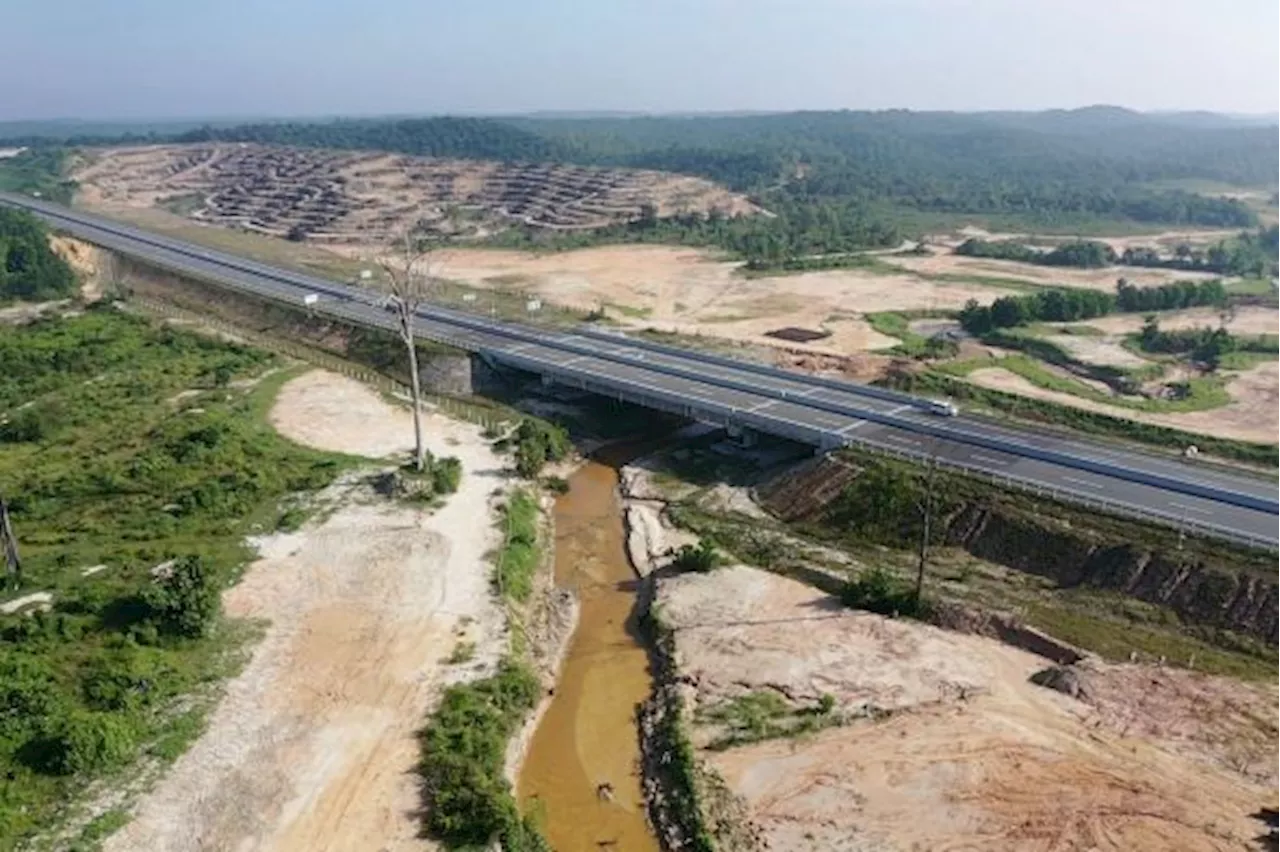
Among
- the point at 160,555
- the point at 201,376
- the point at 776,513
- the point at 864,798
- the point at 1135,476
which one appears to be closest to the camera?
the point at 864,798

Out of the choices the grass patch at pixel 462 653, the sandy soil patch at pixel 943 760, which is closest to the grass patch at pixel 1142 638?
the sandy soil patch at pixel 943 760

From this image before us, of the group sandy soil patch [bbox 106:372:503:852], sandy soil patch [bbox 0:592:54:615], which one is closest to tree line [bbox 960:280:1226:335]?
sandy soil patch [bbox 106:372:503:852]

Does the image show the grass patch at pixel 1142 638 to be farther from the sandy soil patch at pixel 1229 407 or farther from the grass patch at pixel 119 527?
the grass patch at pixel 119 527

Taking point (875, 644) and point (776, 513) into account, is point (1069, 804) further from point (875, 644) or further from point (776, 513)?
point (776, 513)

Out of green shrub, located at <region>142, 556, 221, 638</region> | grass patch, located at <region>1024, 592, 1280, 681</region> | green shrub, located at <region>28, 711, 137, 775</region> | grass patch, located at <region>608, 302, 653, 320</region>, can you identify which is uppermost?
grass patch, located at <region>608, 302, 653, 320</region>

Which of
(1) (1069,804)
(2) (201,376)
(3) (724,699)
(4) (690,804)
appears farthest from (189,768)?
(2) (201,376)

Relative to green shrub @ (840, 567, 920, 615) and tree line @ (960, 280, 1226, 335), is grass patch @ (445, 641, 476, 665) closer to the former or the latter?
green shrub @ (840, 567, 920, 615)
